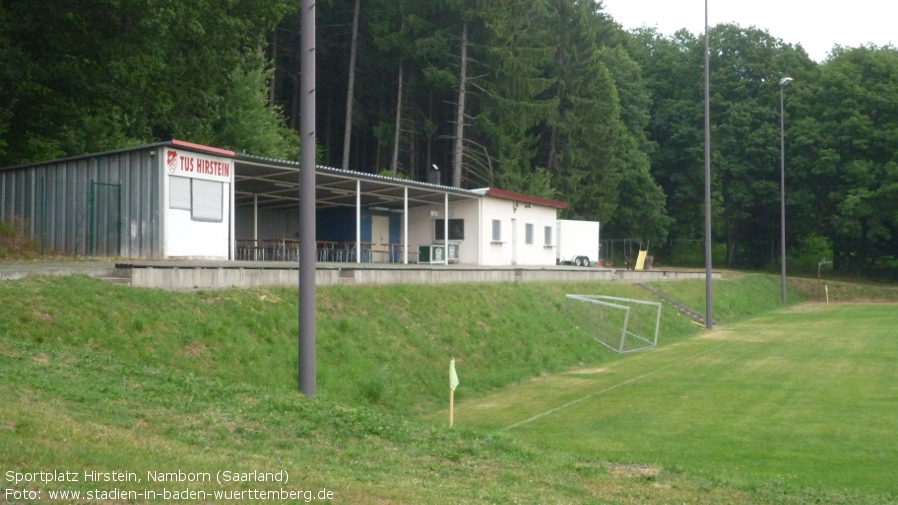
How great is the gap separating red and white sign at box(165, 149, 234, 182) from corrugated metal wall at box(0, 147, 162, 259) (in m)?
0.37

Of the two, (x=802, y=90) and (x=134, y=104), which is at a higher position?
(x=802, y=90)

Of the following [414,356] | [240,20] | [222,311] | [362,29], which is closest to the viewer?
[222,311]

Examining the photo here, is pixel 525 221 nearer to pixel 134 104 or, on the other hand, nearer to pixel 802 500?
pixel 134 104

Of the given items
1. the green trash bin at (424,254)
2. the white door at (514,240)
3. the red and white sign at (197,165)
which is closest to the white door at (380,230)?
the green trash bin at (424,254)

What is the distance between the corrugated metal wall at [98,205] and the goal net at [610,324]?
12891 mm

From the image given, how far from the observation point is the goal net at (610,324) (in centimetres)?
2847

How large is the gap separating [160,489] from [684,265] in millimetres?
71436

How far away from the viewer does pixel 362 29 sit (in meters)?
53.2

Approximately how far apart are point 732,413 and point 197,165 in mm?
14067

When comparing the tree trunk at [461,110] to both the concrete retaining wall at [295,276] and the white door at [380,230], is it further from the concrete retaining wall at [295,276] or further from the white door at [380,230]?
the concrete retaining wall at [295,276]

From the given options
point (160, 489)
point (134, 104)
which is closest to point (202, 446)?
point (160, 489)

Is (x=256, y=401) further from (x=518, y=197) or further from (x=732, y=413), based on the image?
(x=518, y=197)

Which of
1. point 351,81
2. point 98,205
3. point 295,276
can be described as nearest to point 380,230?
point 351,81

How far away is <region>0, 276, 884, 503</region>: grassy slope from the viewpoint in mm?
7844
